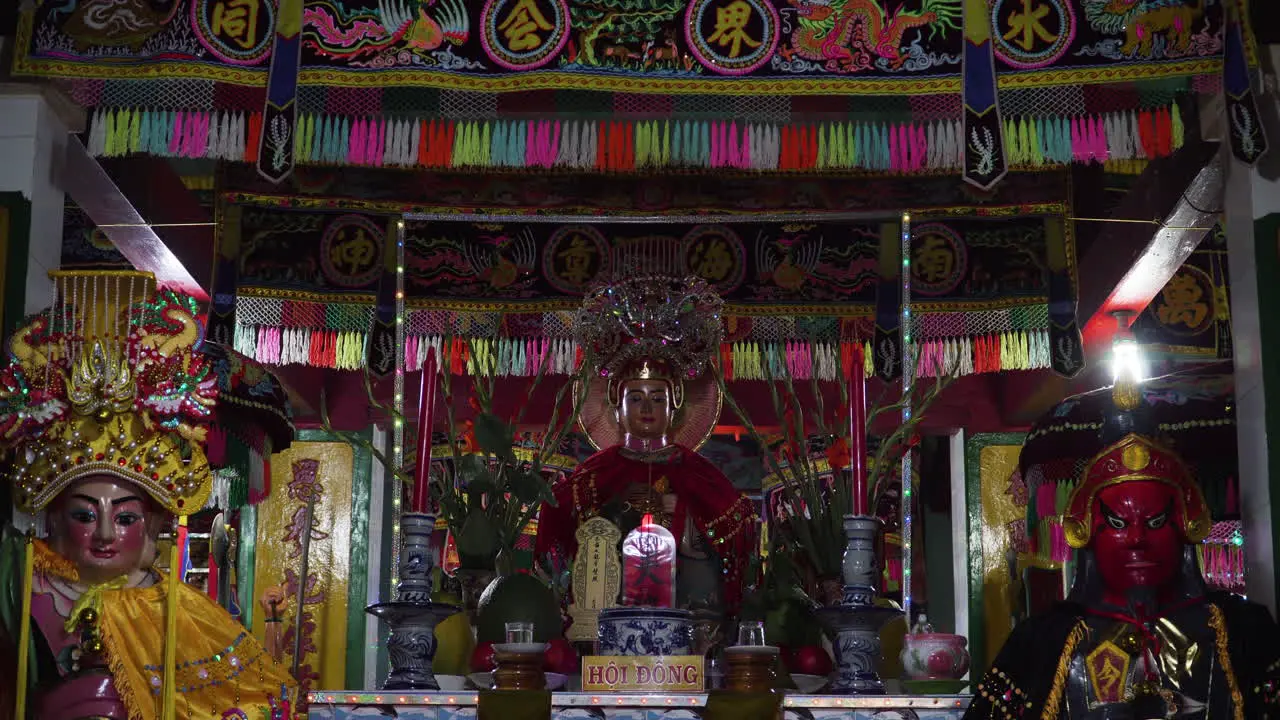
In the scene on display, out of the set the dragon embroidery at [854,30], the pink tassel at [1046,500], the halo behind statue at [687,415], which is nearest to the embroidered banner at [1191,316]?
the pink tassel at [1046,500]

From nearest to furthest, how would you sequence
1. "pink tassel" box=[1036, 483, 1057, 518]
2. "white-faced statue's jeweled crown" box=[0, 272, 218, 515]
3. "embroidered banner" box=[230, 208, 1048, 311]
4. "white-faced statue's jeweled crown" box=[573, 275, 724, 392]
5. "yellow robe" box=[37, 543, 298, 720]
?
"yellow robe" box=[37, 543, 298, 720] → "white-faced statue's jeweled crown" box=[0, 272, 218, 515] → "pink tassel" box=[1036, 483, 1057, 518] → "white-faced statue's jeweled crown" box=[573, 275, 724, 392] → "embroidered banner" box=[230, 208, 1048, 311]

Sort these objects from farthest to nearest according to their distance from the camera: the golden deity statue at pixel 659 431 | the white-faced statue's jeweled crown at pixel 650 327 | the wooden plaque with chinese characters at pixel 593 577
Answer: the white-faced statue's jeweled crown at pixel 650 327 → the golden deity statue at pixel 659 431 → the wooden plaque with chinese characters at pixel 593 577

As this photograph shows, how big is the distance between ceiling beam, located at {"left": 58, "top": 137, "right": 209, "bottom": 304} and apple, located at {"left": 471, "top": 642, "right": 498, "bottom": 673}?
1.47 meters

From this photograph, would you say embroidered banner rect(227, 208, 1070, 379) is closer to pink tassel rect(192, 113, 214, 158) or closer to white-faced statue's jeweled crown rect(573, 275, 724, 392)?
white-faced statue's jeweled crown rect(573, 275, 724, 392)

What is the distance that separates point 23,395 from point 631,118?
187 centimetres

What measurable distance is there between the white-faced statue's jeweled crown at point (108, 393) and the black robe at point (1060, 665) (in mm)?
2062

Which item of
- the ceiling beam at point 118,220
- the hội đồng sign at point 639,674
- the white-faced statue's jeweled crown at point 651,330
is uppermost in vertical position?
the ceiling beam at point 118,220

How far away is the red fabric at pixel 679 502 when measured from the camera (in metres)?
5.48

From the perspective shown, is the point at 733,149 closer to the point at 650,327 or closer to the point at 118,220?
the point at 650,327

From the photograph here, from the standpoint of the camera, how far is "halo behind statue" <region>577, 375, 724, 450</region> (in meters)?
6.02

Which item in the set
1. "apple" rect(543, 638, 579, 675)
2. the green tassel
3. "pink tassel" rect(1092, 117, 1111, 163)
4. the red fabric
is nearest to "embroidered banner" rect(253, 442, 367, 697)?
the red fabric

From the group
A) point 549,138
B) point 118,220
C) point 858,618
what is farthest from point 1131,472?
point 118,220

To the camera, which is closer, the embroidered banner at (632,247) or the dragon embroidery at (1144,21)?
the dragon embroidery at (1144,21)

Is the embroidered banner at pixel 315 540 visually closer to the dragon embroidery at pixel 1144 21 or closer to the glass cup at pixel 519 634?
the glass cup at pixel 519 634
